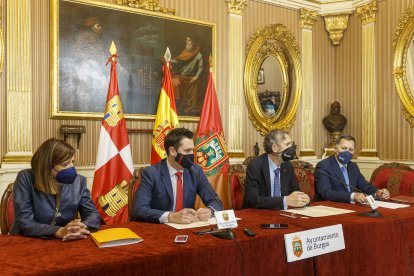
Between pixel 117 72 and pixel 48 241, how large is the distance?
3.07 metres

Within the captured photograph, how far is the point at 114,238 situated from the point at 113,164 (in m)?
2.40

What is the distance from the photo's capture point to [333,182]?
134 inches

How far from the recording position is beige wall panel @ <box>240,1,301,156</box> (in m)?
5.72

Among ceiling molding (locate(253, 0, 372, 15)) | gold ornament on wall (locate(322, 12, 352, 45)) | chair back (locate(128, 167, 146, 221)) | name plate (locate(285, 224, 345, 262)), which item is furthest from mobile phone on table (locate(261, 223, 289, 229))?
gold ornament on wall (locate(322, 12, 352, 45))

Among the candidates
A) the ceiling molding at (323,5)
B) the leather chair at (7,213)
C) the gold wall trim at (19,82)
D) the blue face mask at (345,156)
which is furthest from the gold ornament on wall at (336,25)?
the leather chair at (7,213)

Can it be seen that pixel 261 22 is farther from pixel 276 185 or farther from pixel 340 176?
pixel 276 185

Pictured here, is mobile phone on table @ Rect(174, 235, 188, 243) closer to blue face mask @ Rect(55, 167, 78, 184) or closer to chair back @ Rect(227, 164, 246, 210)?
blue face mask @ Rect(55, 167, 78, 184)

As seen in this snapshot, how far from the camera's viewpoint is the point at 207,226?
2197mm

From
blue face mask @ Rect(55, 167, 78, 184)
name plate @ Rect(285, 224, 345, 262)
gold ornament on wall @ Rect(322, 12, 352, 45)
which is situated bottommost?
name plate @ Rect(285, 224, 345, 262)

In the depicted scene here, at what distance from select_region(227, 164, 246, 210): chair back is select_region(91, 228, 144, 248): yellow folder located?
53.1 inches

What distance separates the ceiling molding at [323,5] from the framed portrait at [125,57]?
1.47 metres

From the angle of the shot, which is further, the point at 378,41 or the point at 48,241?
the point at 378,41

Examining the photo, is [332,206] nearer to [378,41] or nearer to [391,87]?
[391,87]

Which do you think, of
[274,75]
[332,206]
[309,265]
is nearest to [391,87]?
[274,75]
